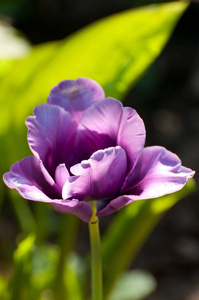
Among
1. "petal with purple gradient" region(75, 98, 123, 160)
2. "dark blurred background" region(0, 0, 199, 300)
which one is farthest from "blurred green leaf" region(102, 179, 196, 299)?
"dark blurred background" region(0, 0, 199, 300)

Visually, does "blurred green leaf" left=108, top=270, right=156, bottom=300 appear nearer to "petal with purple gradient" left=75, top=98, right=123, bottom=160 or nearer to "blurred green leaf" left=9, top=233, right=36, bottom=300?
"blurred green leaf" left=9, top=233, right=36, bottom=300

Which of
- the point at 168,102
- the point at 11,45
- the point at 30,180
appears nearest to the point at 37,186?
the point at 30,180

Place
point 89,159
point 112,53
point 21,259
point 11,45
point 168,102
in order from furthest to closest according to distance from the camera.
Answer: point 168,102 → point 11,45 → point 112,53 → point 21,259 → point 89,159

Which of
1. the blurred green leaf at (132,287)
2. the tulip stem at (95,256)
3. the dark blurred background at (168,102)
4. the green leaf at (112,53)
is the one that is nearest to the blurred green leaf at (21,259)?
the tulip stem at (95,256)

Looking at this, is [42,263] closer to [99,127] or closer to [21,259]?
[21,259]

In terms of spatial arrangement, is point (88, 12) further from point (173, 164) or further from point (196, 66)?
point (173, 164)

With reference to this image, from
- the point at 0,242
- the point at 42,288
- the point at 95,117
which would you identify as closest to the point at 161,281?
the point at 0,242

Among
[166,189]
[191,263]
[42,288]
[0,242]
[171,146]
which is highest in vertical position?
[166,189]

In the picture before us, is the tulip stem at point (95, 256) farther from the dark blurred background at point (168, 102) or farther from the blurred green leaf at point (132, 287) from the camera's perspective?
the dark blurred background at point (168, 102)
